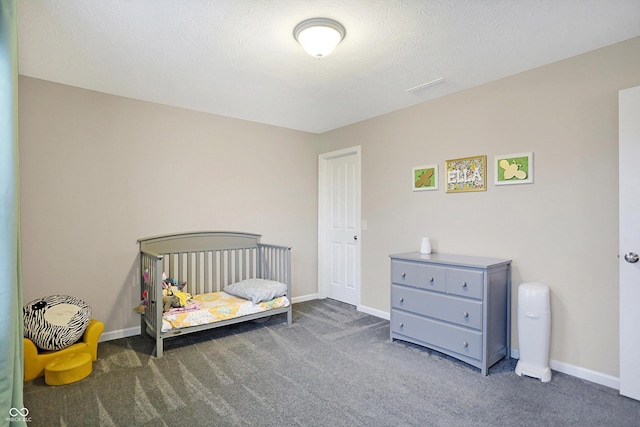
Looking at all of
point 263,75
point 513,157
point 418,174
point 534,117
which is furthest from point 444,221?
point 263,75

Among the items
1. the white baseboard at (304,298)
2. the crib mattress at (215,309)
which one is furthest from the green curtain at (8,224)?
the white baseboard at (304,298)

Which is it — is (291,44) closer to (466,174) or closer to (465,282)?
(466,174)

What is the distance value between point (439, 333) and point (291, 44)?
8.47ft

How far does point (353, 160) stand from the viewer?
4.45m

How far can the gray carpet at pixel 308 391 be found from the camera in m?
2.00

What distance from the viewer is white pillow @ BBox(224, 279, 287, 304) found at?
3.40m

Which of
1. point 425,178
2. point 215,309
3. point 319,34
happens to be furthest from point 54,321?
point 425,178

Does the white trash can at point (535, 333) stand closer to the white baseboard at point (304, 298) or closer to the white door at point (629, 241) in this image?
the white door at point (629, 241)

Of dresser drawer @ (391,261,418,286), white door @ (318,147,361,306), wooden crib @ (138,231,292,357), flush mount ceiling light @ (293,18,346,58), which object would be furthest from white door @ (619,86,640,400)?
wooden crib @ (138,231,292,357)

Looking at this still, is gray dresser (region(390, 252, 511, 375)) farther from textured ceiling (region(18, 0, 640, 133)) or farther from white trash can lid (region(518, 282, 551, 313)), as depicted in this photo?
textured ceiling (region(18, 0, 640, 133))

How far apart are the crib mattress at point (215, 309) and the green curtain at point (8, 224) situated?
167cm

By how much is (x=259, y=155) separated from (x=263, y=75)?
1.53m

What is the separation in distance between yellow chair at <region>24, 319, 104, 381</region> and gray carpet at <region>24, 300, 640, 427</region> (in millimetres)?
75

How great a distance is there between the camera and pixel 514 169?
9.31 ft
